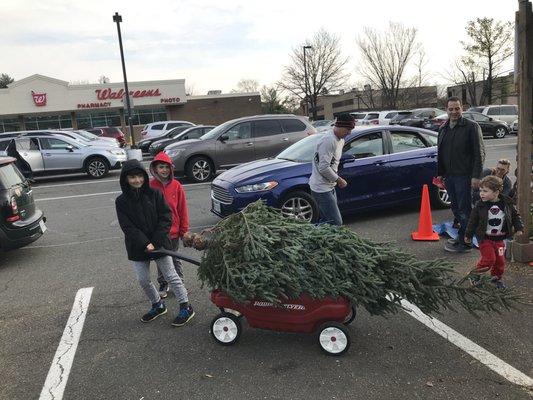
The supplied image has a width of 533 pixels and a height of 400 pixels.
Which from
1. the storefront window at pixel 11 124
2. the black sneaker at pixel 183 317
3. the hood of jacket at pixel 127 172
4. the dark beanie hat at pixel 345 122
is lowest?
the black sneaker at pixel 183 317

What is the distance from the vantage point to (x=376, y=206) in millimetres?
7395

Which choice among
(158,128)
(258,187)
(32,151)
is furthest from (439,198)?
(158,128)

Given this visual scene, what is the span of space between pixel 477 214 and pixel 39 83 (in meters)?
42.1

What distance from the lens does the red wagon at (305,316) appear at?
3336mm

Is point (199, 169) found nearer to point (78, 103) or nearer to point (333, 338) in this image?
point (333, 338)

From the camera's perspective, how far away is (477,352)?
11.1 feet

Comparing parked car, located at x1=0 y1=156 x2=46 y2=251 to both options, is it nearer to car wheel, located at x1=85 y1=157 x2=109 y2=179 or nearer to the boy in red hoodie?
the boy in red hoodie

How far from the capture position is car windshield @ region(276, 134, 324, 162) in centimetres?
732

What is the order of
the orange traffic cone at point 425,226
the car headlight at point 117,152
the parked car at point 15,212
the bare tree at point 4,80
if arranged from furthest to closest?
1. the bare tree at point 4,80
2. the car headlight at point 117,152
3. the orange traffic cone at point 425,226
4. the parked car at point 15,212

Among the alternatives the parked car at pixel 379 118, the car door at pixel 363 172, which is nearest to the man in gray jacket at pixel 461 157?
the car door at pixel 363 172

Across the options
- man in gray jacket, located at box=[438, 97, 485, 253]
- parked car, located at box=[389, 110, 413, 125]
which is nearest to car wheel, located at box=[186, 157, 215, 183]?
man in gray jacket, located at box=[438, 97, 485, 253]

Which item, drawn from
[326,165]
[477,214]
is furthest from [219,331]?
[477,214]

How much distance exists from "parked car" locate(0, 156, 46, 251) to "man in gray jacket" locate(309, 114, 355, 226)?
3.88 metres

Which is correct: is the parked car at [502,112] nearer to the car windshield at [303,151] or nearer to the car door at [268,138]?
the car door at [268,138]
